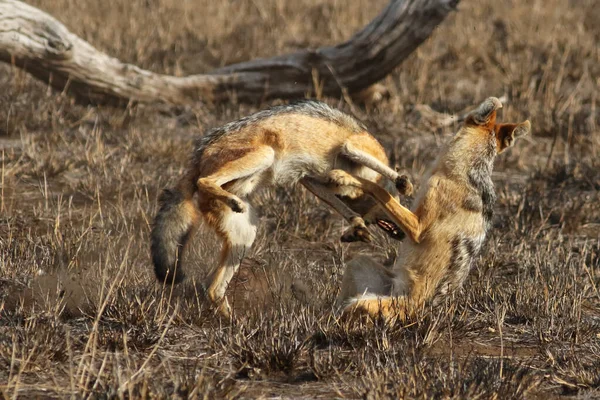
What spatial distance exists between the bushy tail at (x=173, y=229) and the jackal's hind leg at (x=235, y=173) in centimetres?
20

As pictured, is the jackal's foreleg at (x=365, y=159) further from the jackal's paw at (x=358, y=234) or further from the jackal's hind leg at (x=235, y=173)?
the jackal's hind leg at (x=235, y=173)

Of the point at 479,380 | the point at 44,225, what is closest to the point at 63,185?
the point at 44,225

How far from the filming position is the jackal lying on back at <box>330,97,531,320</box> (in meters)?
5.92

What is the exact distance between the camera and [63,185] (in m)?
8.93

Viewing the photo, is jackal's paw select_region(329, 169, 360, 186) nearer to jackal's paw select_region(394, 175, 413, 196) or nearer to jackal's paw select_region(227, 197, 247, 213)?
jackal's paw select_region(394, 175, 413, 196)

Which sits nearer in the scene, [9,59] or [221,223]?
[221,223]

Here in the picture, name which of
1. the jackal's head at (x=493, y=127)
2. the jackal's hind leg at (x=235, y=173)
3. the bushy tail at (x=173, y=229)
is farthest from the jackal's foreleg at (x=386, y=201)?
the bushy tail at (x=173, y=229)

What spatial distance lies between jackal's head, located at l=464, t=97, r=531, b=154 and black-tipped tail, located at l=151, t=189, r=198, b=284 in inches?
73.6

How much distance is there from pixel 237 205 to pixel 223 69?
229 inches

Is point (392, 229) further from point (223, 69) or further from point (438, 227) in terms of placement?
point (223, 69)

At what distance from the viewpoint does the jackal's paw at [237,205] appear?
566 centimetres

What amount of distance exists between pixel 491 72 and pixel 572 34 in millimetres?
1862

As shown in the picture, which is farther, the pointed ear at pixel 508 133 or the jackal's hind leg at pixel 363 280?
the pointed ear at pixel 508 133

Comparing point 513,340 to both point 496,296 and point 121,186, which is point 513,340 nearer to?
point 496,296
